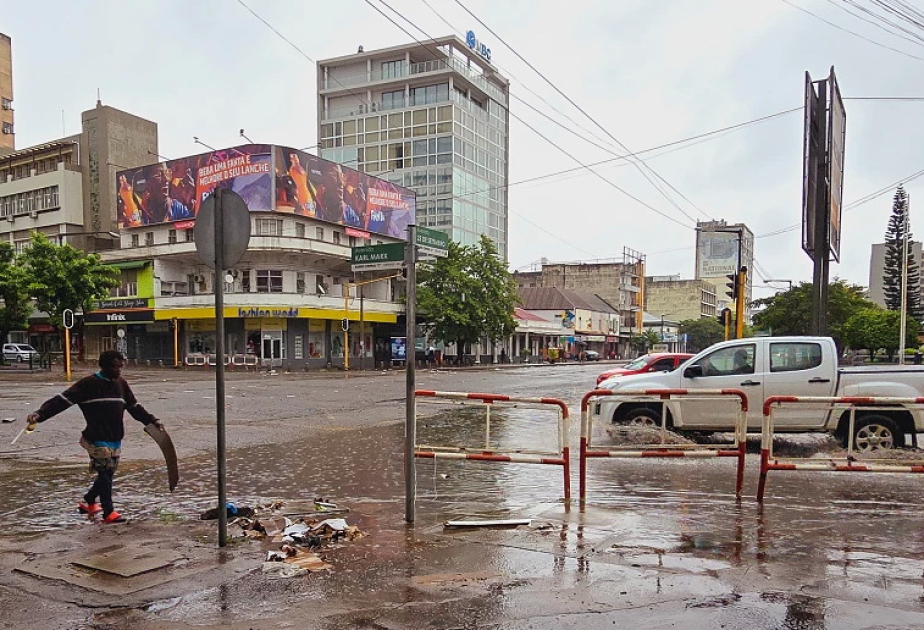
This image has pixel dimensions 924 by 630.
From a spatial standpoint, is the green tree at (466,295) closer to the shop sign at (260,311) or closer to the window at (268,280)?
the window at (268,280)

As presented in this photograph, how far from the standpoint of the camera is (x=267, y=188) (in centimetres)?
4131

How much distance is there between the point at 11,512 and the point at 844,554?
24.8 ft

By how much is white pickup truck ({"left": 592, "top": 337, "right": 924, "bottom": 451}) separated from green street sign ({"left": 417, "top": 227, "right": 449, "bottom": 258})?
4.93 m

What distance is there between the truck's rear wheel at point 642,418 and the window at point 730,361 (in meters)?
1.09

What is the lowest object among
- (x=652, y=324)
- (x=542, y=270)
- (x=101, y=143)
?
(x=652, y=324)

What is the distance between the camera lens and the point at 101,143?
55094 mm

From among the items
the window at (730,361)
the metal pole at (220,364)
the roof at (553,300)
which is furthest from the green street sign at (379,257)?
the roof at (553,300)

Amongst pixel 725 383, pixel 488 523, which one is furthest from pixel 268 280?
pixel 488 523

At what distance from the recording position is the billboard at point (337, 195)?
4188 cm

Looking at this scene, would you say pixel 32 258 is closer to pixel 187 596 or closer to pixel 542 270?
pixel 187 596

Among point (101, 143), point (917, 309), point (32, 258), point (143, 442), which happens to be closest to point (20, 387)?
point (143, 442)

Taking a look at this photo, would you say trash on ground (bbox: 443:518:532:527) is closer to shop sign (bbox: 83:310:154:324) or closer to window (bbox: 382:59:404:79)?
shop sign (bbox: 83:310:154:324)

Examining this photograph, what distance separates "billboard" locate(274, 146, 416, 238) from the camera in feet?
137

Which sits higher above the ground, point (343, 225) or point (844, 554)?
point (343, 225)
